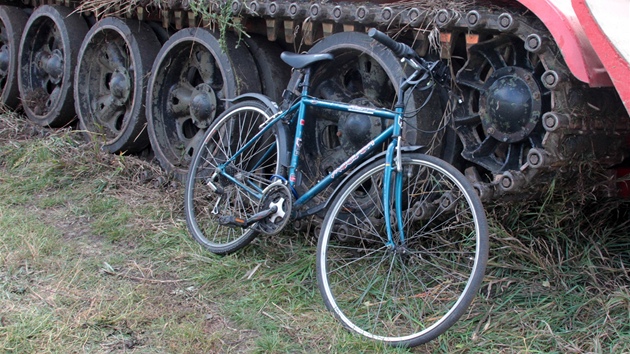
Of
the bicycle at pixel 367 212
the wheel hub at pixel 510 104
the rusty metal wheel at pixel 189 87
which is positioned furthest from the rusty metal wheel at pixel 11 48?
the wheel hub at pixel 510 104

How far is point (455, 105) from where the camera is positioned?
3.96 metres

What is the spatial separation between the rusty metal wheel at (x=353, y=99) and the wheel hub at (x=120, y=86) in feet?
6.88

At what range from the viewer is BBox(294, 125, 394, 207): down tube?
381 centimetres

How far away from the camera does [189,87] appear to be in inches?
226

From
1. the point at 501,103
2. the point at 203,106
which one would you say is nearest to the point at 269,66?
the point at 203,106

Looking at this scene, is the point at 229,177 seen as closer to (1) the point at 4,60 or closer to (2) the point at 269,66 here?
(2) the point at 269,66

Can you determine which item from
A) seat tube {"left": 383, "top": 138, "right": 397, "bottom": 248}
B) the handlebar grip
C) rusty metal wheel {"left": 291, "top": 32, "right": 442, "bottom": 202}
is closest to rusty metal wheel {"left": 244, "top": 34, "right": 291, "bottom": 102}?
rusty metal wheel {"left": 291, "top": 32, "right": 442, "bottom": 202}

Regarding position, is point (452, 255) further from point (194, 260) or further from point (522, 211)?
point (194, 260)

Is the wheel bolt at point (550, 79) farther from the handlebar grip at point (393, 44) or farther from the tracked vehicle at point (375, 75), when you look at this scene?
the handlebar grip at point (393, 44)

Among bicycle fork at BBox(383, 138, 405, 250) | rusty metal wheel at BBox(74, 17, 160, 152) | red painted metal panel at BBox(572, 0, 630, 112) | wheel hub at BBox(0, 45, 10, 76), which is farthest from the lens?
wheel hub at BBox(0, 45, 10, 76)

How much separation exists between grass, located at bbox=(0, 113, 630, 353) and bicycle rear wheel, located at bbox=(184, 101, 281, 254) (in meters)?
0.13

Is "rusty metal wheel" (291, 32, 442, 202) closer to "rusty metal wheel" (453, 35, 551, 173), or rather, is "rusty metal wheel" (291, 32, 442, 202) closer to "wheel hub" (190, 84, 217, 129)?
"rusty metal wheel" (453, 35, 551, 173)

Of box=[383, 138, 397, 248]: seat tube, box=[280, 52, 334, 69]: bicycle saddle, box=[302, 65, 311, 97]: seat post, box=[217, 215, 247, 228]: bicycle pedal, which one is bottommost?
box=[217, 215, 247, 228]: bicycle pedal

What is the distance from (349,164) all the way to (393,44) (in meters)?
0.64
